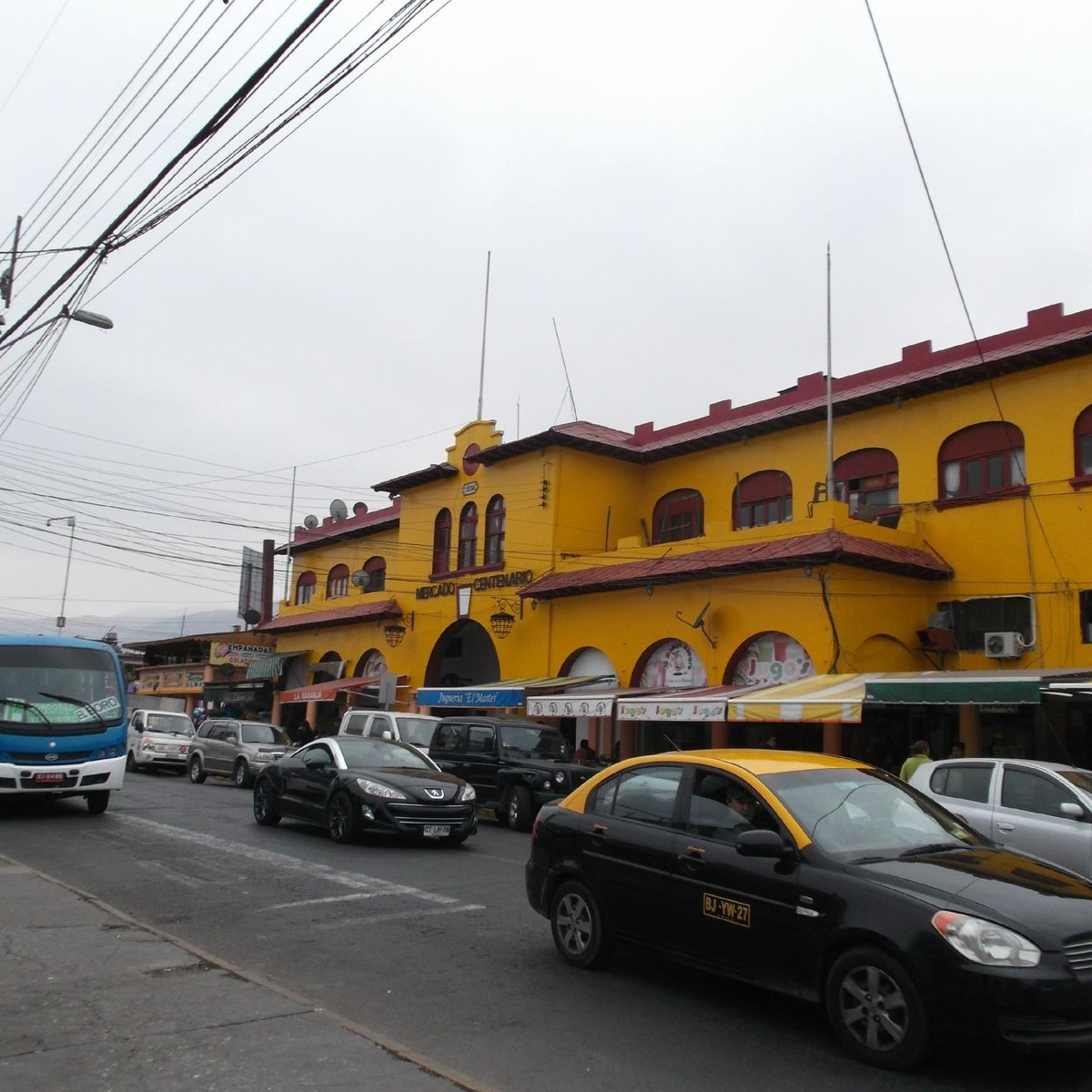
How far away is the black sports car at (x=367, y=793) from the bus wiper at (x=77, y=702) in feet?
8.51

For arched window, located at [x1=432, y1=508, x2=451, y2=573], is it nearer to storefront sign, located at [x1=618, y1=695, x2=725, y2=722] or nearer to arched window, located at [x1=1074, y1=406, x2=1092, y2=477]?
storefront sign, located at [x1=618, y1=695, x2=725, y2=722]

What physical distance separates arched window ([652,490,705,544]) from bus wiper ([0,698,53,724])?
53.5 ft

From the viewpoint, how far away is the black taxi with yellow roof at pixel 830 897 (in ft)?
16.6

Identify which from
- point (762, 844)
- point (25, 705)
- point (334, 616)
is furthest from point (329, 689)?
point (762, 844)

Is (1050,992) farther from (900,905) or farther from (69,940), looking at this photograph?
(69,940)

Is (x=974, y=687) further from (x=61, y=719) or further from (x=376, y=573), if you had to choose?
(x=376, y=573)

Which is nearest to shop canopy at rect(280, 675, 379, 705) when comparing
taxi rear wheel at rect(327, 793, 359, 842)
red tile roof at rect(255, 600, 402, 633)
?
red tile roof at rect(255, 600, 402, 633)

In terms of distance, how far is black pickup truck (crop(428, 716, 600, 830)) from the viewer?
1744 cm

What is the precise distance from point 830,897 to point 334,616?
32516mm

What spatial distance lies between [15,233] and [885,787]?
13.0m

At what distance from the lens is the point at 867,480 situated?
78.5 feet

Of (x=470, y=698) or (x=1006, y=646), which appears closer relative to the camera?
(x=1006, y=646)

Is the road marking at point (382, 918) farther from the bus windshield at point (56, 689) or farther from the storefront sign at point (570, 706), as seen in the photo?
the storefront sign at point (570, 706)

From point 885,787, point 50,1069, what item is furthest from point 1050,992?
point 50,1069
